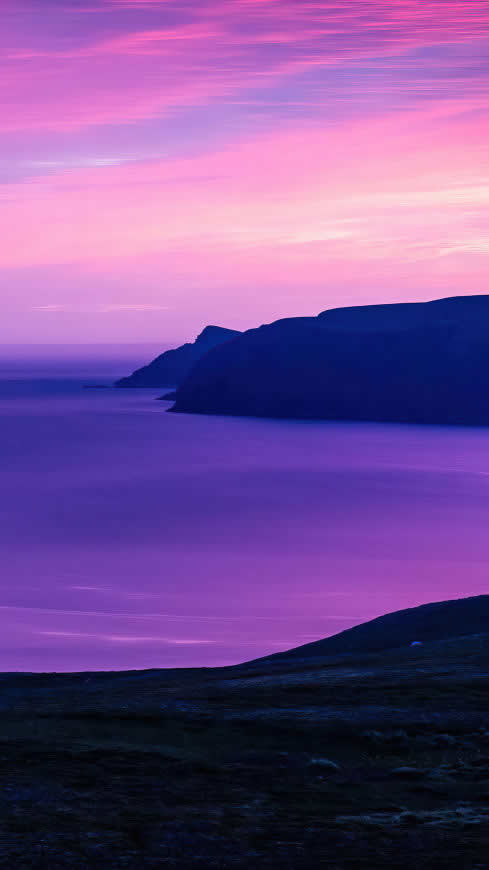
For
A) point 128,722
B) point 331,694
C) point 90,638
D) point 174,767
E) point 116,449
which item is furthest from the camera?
point 116,449

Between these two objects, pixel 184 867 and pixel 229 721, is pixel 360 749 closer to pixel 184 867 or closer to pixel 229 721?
pixel 229 721

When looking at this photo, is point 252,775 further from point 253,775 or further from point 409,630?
point 409,630

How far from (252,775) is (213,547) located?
56.7 m

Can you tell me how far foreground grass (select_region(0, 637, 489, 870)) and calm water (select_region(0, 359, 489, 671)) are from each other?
765 inches

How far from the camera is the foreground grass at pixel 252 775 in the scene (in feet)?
32.8

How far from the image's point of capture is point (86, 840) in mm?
9914

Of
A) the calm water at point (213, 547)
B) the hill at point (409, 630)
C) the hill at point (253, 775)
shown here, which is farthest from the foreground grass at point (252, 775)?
the calm water at point (213, 547)

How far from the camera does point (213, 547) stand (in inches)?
2731

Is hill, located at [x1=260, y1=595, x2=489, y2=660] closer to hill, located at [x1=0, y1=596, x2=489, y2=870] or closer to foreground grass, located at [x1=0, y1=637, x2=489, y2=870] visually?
hill, located at [x1=0, y1=596, x2=489, y2=870]

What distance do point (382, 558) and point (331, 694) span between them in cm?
4752

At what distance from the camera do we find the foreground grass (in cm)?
998

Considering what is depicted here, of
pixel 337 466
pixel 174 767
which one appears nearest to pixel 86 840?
pixel 174 767

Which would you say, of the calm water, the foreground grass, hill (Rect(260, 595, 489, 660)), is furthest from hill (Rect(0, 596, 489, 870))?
the calm water

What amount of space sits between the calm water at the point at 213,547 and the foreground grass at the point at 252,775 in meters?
19.4
